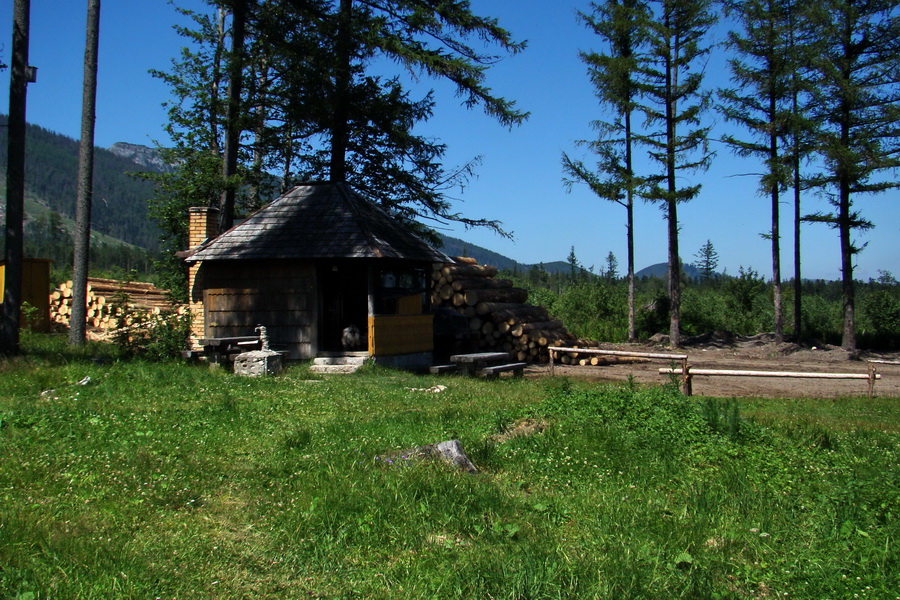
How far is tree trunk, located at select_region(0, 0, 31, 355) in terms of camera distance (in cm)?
1330

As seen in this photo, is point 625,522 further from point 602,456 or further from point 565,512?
point 602,456

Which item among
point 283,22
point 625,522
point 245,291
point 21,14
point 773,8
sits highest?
point 773,8

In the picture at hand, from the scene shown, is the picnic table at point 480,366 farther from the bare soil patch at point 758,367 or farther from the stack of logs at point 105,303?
the stack of logs at point 105,303

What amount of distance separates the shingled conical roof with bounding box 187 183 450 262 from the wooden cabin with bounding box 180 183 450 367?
0.08 feet

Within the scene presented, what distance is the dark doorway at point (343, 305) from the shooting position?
18469 millimetres

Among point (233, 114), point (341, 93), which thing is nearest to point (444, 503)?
point (233, 114)

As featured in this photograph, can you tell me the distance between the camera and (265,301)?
666 inches

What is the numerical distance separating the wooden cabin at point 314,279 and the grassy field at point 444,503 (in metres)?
7.09

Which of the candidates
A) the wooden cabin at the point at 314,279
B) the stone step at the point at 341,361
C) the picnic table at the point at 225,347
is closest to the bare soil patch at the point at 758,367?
the wooden cabin at the point at 314,279

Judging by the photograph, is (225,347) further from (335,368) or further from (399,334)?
(399,334)

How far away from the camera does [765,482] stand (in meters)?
6.53

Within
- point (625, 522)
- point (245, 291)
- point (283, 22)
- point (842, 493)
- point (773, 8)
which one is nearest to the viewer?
point (625, 522)

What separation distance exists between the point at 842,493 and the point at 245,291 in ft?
45.2

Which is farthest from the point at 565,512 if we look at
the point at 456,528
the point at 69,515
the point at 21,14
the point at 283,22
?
the point at 283,22
